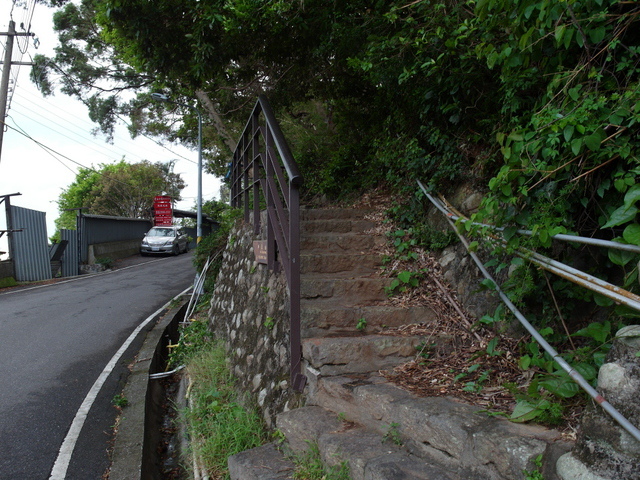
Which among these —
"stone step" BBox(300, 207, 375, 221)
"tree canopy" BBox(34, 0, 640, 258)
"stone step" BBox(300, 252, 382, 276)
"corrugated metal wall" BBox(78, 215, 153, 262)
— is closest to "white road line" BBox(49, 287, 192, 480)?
"stone step" BBox(300, 252, 382, 276)

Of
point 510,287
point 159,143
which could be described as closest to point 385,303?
point 510,287

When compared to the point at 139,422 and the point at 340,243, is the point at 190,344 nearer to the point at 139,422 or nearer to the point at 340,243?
the point at 139,422

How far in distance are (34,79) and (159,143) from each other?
6166mm

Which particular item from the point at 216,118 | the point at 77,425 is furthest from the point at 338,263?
the point at 216,118

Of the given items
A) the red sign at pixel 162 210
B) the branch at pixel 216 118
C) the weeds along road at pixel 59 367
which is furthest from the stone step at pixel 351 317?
the red sign at pixel 162 210

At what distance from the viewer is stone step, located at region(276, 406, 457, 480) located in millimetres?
2129

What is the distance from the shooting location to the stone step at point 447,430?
1.86m

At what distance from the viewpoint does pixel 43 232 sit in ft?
50.1

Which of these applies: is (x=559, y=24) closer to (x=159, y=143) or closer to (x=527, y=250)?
(x=527, y=250)

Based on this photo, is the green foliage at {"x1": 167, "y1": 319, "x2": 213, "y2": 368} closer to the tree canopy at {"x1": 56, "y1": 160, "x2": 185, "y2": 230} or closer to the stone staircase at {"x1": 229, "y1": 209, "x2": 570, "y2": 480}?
the stone staircase at {"x1": 229, "y1": 209, "x2": 570, "y2": 480}

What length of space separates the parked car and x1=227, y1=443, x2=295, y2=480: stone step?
72.8 feet

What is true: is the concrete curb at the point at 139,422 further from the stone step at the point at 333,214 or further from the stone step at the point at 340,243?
the stone step at the point at 333,214

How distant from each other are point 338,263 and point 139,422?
2.48 meters

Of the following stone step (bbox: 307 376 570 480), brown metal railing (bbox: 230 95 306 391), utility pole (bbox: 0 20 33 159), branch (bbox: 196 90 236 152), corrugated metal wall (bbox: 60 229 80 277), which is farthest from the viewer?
corrugated metal wall (bbox: 60 229 80 277)
